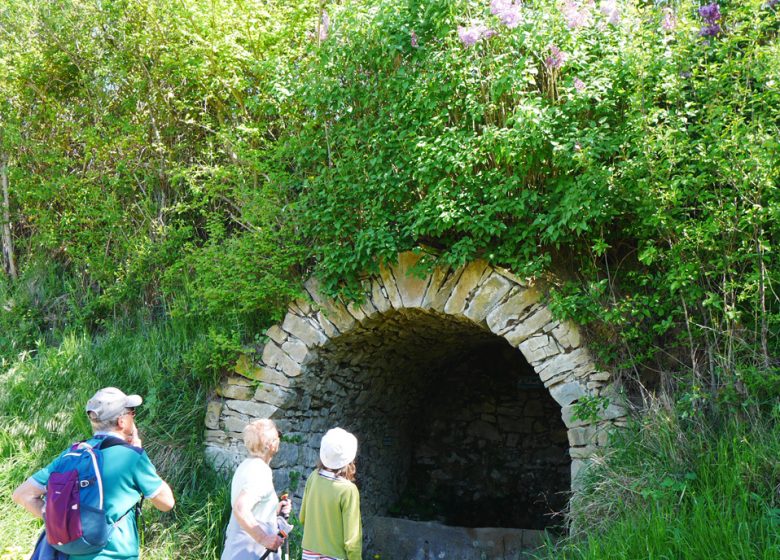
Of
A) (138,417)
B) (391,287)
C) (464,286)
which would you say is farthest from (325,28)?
(138,417)

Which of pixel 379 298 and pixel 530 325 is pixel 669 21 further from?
pixel 379 298

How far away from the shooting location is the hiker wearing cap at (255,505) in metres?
3.12

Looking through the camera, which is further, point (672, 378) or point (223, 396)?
point (223, 396)

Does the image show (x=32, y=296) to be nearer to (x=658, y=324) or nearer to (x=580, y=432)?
(x=580, y=432)

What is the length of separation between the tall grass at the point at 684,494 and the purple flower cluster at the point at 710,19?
2.38 metres

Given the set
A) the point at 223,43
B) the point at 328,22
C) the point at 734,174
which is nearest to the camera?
the point at 734,174

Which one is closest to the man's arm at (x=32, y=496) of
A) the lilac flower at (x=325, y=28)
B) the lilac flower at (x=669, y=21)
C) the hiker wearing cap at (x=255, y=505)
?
the hiker wearing cap at (x=255, y=505)

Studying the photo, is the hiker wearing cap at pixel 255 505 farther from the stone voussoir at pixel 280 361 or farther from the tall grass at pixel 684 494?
the stone voussoir at pixel 280 361

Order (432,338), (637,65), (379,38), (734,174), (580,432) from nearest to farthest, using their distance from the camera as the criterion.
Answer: (734,174) < (637,65) < (580,432) < (379,38) < (432,338)

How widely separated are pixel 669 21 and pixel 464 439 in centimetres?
534

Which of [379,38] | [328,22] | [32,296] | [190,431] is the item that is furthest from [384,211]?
[32,296]

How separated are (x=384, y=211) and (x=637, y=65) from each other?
1882 millimetres

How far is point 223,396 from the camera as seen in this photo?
17.7 ft

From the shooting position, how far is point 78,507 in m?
2.62
